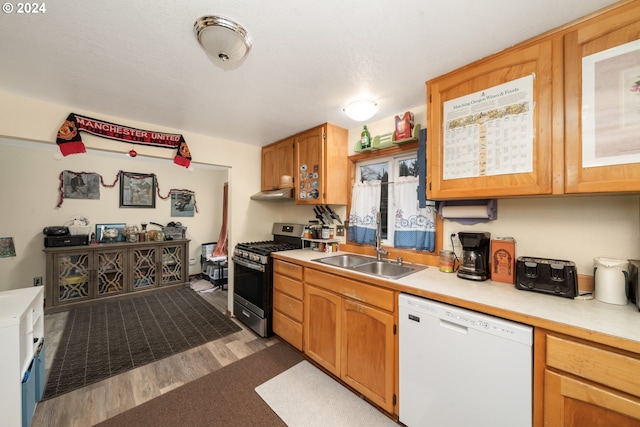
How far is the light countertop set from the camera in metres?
0.91

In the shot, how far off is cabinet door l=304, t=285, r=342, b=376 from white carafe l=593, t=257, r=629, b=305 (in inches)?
58.0

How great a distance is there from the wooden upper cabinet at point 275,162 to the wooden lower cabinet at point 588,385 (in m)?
2.57

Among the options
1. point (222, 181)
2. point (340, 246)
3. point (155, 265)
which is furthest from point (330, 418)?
point (222, 181)

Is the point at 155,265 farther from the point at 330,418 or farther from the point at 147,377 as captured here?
the point at 330,418

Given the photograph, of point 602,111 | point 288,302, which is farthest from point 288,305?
point 602,111

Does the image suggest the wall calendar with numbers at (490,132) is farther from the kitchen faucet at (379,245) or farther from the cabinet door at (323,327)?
the cabinet door at (323,327)

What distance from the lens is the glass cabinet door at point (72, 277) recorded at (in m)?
3.18

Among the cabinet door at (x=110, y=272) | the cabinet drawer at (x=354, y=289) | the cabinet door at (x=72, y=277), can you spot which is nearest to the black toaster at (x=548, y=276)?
the cabinet drawer at (x=354, y=289)

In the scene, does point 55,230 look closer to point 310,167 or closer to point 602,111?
point 310,167

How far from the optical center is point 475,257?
158 centimetres

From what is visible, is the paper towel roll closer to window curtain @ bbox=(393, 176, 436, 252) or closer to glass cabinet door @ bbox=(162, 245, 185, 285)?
window curtain @ bbox=(393, 176, 436, 252)

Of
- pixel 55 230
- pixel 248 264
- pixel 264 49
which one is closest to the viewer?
pixel 264 49

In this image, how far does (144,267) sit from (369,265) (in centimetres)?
379

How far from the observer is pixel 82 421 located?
1529mm
